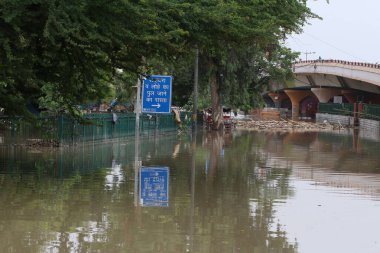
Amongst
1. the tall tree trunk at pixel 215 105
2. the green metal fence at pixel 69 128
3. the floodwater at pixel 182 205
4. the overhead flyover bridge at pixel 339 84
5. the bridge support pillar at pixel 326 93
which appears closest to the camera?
the floodwater at pixel 182 205

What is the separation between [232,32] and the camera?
725 inches

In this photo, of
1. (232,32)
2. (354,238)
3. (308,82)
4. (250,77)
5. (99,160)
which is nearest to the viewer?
(354,238)

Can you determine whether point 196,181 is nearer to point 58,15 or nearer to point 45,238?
point 58,15

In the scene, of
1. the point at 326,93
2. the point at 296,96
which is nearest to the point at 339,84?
the point at 326,93

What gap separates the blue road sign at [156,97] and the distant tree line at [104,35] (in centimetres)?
1709

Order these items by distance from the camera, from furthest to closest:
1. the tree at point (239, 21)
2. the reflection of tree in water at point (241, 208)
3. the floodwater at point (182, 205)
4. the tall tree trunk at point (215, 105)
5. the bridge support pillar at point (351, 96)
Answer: the bridge support pillar at point (351, 96), the tall tree trunk at point (215, 105), the tree at point (239, 21), the reflection of tree in water at point (241, 208), the floodwater at point (182, 205)

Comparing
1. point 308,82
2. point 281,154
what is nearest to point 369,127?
point 308,82

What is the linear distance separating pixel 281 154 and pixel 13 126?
10894 millimetres

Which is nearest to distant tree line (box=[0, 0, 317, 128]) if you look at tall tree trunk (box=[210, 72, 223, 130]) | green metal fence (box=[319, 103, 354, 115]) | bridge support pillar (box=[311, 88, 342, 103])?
tall tree trunk (box=[210, 72, 223, 130])

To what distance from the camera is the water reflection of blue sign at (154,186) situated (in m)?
14.7

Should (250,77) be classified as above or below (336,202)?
above

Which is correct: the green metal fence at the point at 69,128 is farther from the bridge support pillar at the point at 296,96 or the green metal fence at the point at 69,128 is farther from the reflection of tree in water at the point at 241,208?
the bridge support pillar at the point at 296,96

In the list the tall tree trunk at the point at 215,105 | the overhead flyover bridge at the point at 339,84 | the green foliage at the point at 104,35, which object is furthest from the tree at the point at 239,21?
the overhead flyover bridge at the point at 339,84

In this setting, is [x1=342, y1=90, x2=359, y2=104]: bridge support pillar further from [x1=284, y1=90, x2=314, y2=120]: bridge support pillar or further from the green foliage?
the green foliage
